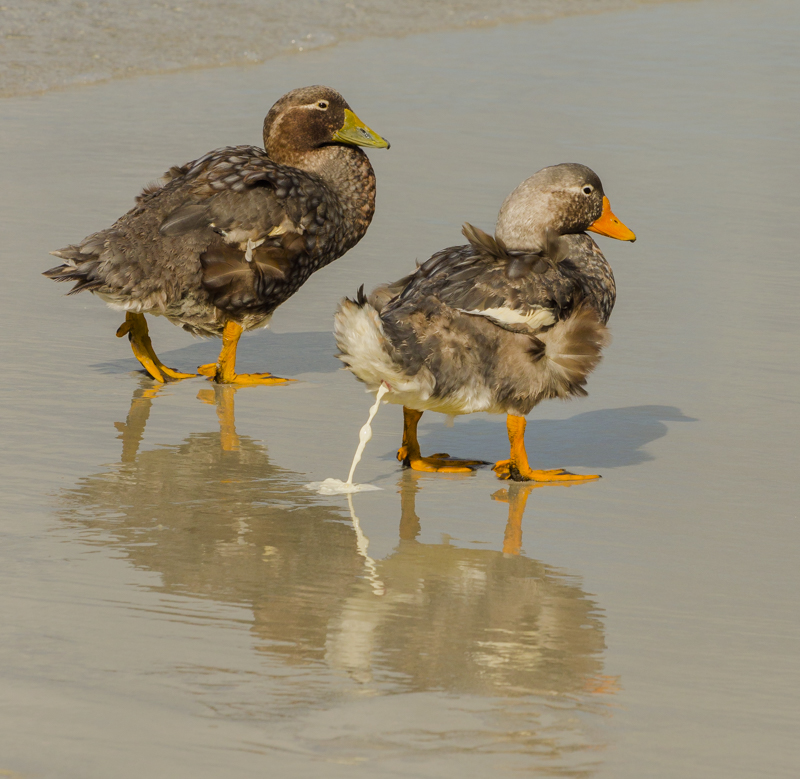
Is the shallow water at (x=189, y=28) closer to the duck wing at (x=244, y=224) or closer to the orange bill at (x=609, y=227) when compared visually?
the duck wing at (x=244, y=224)

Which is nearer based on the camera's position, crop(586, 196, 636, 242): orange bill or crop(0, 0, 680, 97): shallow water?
crop(586, 196, 636, 242): orange bill

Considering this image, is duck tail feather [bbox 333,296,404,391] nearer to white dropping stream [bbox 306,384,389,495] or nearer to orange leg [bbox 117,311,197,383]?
white dropping stream [bbox 306,384,389,495]

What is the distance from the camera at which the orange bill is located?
6.06m

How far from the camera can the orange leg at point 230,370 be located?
20.9ft

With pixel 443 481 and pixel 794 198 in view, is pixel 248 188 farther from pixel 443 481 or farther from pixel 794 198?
pixel 794 198

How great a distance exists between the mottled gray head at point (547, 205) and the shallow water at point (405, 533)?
2.88ft

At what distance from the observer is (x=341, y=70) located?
41.8 feet

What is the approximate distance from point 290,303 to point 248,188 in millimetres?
1408

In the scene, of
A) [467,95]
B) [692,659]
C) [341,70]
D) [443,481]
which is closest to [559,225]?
[443,481]

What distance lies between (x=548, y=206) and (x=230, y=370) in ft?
5.81

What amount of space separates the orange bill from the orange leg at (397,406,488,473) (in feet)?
4.63

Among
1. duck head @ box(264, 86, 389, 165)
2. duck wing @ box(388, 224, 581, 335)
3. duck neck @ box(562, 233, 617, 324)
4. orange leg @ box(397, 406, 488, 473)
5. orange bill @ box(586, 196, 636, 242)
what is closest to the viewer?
duck wing @ box(388, 224, 581, 335)

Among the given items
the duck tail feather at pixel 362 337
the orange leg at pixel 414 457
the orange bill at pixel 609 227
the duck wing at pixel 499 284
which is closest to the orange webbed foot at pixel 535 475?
the orange leg at pixel 414 457

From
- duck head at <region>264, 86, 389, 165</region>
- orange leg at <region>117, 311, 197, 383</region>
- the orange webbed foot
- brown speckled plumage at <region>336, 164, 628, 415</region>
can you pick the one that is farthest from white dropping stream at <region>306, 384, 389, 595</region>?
duck head at <region>264, 86, 389, 165</region>
